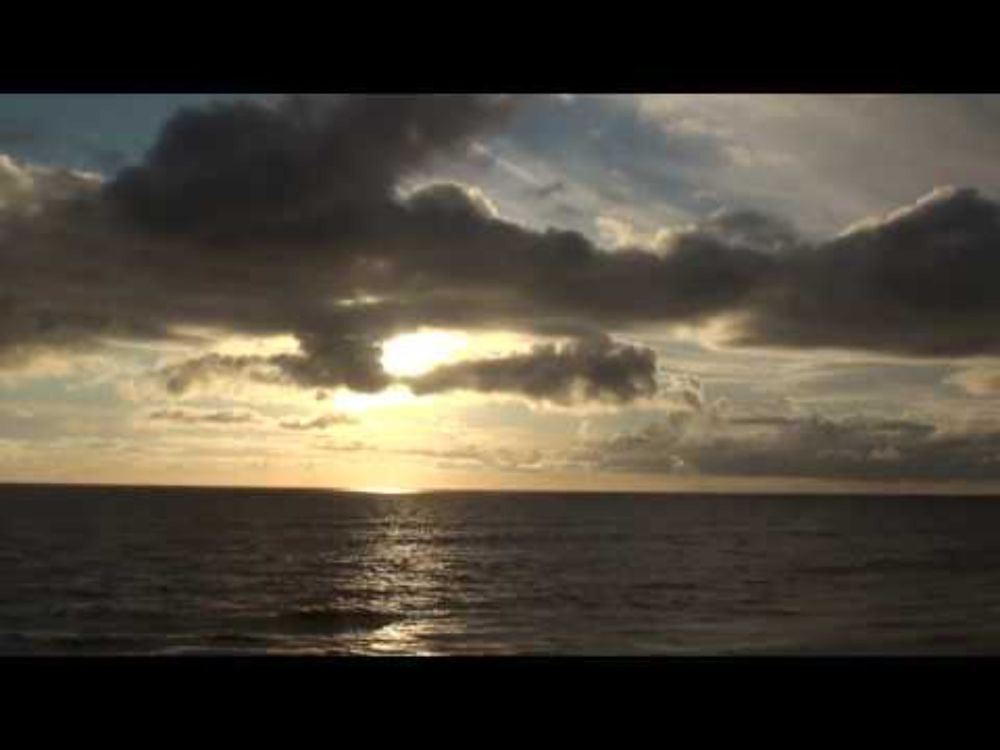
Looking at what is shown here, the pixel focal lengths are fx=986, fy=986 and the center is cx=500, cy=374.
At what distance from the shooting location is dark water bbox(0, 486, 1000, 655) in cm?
1255

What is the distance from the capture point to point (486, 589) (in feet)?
64.4

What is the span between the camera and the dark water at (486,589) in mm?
12555

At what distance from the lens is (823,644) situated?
11.8 m
